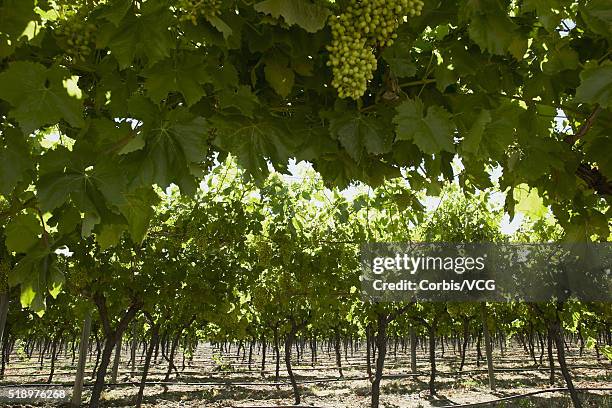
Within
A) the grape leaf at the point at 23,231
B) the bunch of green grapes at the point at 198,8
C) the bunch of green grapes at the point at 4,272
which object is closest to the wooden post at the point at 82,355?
the bunch of green grapes at the point at 4,272

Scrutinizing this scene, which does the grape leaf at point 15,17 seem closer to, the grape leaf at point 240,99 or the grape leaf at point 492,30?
the grape leaf at point 240,99

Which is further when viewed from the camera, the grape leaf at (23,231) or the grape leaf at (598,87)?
the grape leaf at (23,231)

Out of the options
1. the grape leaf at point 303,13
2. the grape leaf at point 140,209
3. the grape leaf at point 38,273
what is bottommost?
the grape leaf at point 38,273

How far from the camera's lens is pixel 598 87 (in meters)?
1.47

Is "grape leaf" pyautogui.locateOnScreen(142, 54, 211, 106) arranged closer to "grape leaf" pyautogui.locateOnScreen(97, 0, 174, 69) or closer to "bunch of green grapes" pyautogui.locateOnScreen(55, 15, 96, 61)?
"grape leaf" pyautogui.locateOnScreen(97, 0, 174, 69)

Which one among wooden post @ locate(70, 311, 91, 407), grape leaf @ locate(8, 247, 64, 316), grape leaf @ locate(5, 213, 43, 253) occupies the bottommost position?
wooden post @ locate(70, 311, 91, 407)

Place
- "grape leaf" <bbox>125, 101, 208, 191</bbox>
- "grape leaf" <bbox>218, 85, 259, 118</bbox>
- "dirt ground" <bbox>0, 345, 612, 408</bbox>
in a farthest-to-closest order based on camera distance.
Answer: "dirt ground" <bbox>0, 345, 612, 408</bbox> < "grape leaf" <bbox>218, 85, 259, 118</bbox> < "grape leaf" <bbox>125, 101, 208, 191</bbox>

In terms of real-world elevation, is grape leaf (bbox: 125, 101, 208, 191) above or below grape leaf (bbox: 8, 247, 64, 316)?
above

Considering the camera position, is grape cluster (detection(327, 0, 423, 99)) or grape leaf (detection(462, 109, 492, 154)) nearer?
grape cluster (detection(327, 0, 423, 99))

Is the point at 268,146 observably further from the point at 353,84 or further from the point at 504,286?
the point at 504,286

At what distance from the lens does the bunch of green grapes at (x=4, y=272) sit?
5.79 m

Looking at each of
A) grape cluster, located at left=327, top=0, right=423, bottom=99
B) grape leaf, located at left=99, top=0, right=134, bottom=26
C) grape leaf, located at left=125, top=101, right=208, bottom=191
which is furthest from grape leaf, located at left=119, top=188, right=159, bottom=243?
grape cluster, located at left=327, top=0, right=423, bottom=99

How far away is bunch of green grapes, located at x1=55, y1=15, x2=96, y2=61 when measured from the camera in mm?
1758

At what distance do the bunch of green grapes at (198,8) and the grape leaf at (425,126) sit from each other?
656 millimetres
